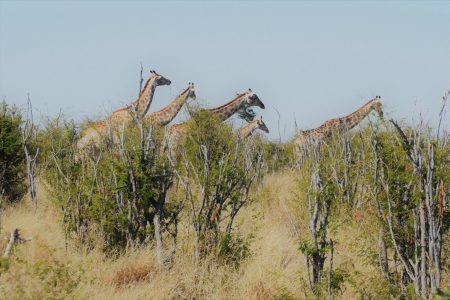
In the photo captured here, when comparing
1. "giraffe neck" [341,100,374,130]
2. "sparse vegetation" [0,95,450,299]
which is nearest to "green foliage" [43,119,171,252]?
"sparse vegetation" [0,95,450,299]

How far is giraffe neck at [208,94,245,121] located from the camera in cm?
2286

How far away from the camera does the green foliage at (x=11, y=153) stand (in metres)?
14.3

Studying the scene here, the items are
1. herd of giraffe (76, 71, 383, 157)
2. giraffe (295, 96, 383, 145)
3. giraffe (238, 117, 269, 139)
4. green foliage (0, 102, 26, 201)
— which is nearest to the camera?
green foliage (0, 102, 26, 201)

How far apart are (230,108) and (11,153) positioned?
10305mm

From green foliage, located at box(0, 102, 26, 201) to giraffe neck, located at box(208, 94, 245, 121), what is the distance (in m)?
8.14

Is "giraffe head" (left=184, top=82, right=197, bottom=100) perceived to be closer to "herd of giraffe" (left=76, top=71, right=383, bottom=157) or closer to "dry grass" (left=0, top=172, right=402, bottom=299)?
"herd of giraffe" (left=76, top=71, right=383, bottom=157)

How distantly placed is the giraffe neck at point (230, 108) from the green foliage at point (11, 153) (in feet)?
26.7

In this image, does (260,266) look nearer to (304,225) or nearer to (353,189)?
(304,225)

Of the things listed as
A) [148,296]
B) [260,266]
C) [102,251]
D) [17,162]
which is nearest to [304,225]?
[260,266]

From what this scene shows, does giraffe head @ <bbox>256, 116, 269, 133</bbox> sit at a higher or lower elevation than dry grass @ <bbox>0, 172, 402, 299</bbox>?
higher

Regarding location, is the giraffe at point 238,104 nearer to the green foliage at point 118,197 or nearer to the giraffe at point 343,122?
the giraffe at point 343,122

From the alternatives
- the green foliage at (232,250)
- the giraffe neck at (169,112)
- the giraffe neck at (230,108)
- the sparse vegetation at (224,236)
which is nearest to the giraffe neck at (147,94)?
the giraffe neck at (169,112)

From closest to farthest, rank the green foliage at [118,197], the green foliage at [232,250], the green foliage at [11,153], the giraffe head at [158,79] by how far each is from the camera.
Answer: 1. the green foliage at [232,250]
2. the green foliage at [118,197]
3. the green foliage at [11,153]
4. the giraffe head at [158,79]

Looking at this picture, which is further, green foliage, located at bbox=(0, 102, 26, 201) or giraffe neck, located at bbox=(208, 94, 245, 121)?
giraffe neck, located at bbox=(208, 94, 245, 121)
